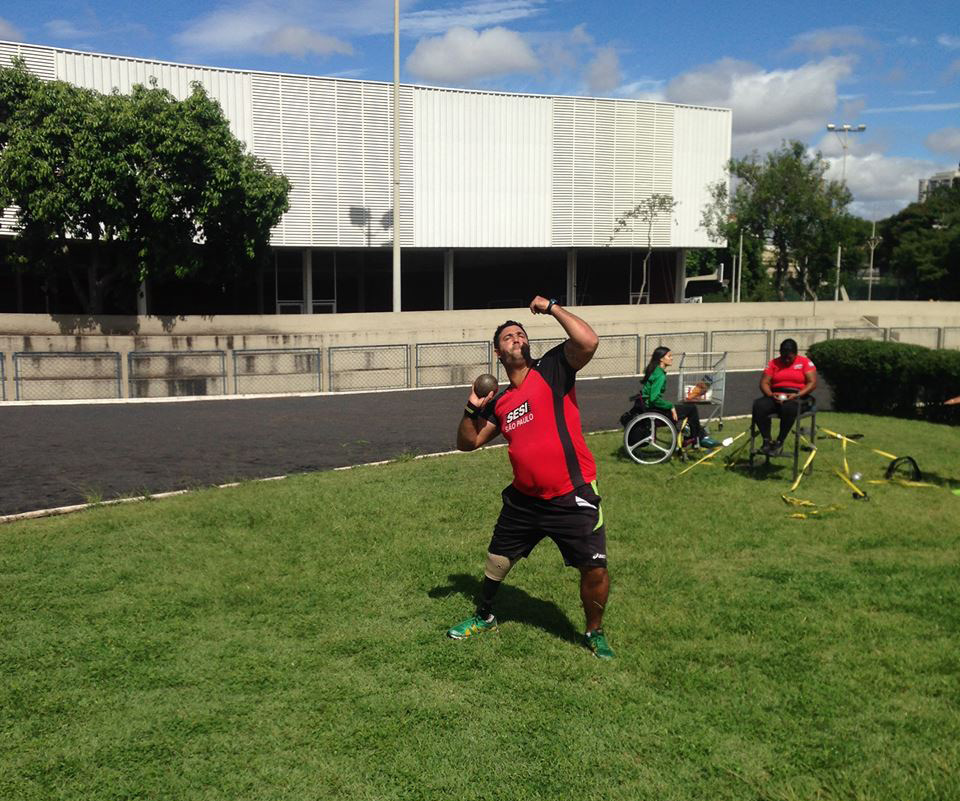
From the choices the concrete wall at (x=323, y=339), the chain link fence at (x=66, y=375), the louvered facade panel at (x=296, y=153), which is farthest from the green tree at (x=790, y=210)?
the chain link fence at (x=66, y=375)

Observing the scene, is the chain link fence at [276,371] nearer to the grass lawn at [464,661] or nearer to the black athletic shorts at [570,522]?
the grass lawn at [464,661]

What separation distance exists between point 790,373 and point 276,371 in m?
13.2

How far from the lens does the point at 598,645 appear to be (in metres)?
5.04

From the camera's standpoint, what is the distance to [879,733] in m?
4.10

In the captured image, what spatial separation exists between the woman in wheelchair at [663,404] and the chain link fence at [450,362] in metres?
10.4

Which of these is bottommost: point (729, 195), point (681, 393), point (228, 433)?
point (228, 433)

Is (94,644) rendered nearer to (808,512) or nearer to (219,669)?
(219,669)

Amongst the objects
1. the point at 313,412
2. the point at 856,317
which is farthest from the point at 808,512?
the point at 856,317

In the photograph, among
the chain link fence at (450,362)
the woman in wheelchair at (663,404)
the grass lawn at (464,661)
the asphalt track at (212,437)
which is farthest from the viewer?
the chain link fence at (450,362)

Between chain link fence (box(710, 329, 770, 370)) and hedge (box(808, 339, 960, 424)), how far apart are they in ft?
25.9

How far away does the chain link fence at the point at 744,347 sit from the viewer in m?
24.5

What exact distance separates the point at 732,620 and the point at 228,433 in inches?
420

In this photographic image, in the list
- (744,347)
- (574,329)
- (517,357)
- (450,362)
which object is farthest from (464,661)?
(744,347)

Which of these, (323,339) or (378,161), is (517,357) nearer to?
(323,339)
